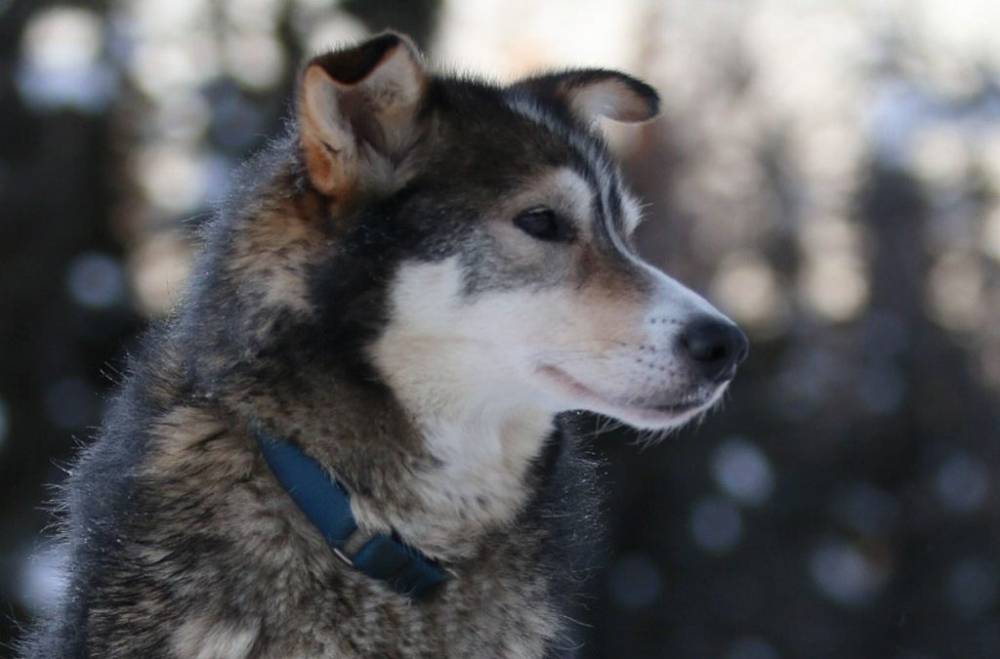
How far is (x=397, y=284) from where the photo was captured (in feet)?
13.1

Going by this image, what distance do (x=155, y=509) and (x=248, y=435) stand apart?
28 centimetres

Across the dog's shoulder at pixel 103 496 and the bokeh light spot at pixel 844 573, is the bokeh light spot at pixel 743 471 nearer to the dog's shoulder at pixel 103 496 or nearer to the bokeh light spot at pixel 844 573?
the bokeh light spot at pixel 844 573

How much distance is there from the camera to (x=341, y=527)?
Result: 3.87m

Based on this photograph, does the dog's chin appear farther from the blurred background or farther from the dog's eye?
the blurred background

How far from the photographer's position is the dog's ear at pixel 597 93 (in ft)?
15.4

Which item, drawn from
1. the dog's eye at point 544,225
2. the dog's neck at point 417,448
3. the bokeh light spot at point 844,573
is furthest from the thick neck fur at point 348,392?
the bokeh light spot at point 844,573

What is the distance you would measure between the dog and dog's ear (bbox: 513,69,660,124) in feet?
1.58

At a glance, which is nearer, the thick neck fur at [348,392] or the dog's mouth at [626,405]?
the thick neck fur at [348,392]

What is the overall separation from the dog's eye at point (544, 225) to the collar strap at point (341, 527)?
2.62ft

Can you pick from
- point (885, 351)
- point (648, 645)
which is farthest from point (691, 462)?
point (885, 351)

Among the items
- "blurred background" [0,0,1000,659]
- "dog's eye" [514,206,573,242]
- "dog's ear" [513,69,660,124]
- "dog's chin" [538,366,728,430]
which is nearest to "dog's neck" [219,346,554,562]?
"dog's chin" [538,366,728,430]

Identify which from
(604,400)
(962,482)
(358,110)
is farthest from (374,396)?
(962,482)

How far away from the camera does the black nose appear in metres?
4.04

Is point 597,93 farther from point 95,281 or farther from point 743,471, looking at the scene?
point 743,471
